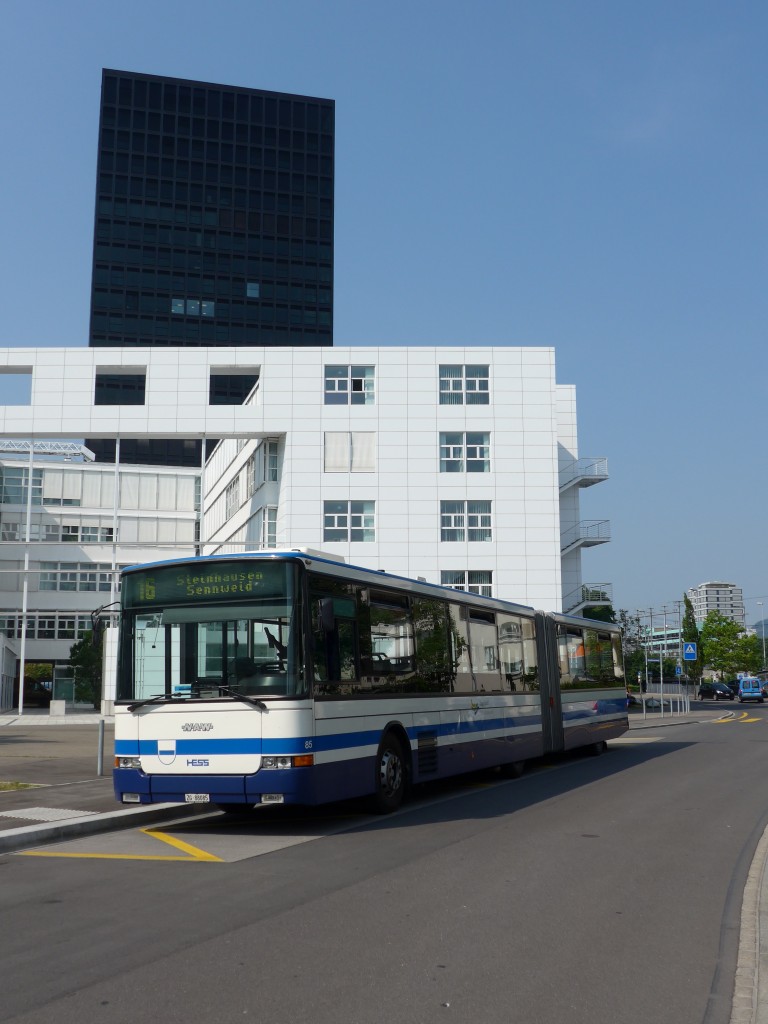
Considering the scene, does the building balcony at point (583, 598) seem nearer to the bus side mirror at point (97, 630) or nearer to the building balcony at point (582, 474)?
the building balcony at point (582, 474)

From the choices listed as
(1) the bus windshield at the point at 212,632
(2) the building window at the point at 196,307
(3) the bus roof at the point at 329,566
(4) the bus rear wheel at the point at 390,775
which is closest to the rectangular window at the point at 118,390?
(2) the building window at the point at 196,307

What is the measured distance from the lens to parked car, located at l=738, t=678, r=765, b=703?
86312mm

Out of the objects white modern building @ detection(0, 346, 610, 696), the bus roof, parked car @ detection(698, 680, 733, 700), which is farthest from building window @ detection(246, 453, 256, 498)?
parked car @ detection(698, 680, 733, 700)

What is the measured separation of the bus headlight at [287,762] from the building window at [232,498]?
47.8 m

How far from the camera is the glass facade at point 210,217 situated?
120m

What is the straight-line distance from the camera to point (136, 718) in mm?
11945

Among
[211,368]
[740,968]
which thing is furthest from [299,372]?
[740,968]

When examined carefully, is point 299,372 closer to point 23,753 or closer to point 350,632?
point 23,753

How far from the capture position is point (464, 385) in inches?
1944

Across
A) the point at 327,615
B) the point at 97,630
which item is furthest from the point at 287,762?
the point at 97,630

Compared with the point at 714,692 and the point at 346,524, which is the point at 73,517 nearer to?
the point at 346,524

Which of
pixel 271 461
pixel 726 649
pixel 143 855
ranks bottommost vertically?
pixel 143 855

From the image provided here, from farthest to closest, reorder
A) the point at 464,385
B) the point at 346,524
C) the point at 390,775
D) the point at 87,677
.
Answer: the point at 87,677
the point at 464,385
the point at 346,524
the point at 390,775

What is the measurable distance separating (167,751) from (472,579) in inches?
1448
